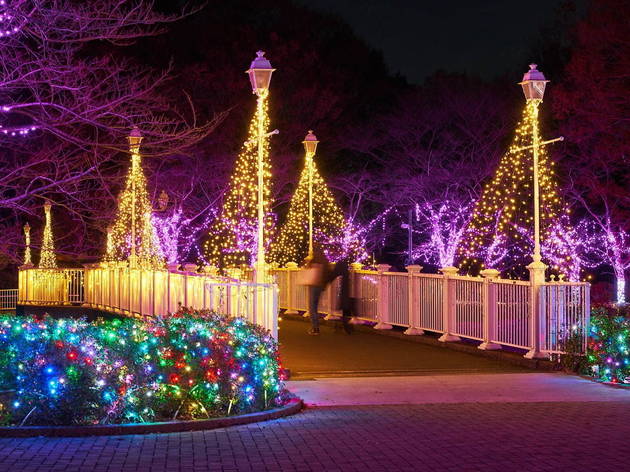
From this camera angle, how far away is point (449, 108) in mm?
41219

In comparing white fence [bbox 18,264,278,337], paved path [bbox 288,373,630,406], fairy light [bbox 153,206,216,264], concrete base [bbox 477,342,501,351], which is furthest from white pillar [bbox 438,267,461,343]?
fairy light [bbox 153,206,216,264]

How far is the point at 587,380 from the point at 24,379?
8073 mm

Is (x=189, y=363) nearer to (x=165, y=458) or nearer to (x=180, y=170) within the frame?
(x=165, y=458)

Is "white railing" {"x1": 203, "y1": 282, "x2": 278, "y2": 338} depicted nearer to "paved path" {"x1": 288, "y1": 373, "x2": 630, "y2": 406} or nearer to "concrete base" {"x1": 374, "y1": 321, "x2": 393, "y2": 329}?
"paved path" {"x1": 288, "y1": 373, "x2": 630, "y2": 406}

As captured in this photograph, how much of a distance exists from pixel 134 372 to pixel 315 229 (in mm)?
21509

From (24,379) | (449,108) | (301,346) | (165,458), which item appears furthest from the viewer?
(449,108)

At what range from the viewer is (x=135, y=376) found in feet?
33.3

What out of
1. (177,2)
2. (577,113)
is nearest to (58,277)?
(177,2)

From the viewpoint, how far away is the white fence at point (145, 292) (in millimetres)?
13664

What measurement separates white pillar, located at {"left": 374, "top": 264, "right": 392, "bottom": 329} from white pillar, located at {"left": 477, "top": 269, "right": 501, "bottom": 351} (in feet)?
14.6

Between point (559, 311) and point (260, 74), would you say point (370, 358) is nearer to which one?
point (559, 311)

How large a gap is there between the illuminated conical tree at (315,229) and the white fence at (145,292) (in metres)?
6.35

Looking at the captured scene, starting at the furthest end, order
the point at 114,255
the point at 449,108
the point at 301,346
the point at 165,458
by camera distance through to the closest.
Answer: the point at 449,108, the point at 114,255, the point at 301,346, the point at 165,458

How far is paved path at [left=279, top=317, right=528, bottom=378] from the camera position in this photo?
586 inches
